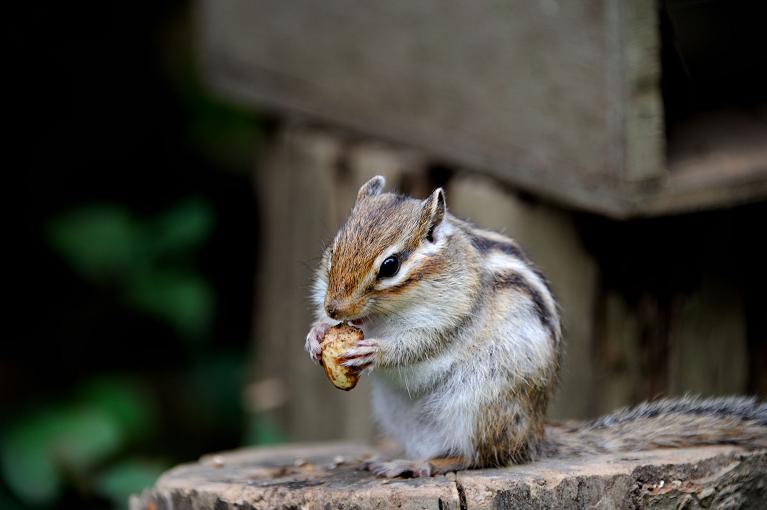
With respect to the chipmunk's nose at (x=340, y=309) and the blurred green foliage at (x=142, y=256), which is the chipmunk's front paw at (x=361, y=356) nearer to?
the chipmunk's nose at (x=340, y=309)

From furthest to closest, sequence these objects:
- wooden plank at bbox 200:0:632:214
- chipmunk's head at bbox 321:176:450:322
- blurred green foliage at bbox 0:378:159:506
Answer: blurred green foliage at bbox 0:378:159:506
wooden plank at bbox 200:0:632:214
chipmunk's head at bbox 321:176:450:322

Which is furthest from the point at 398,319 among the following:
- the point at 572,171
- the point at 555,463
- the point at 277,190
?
the point at 277,190

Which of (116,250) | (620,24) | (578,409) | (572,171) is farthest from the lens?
(116,250)

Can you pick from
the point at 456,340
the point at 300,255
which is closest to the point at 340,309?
the point at 456,340

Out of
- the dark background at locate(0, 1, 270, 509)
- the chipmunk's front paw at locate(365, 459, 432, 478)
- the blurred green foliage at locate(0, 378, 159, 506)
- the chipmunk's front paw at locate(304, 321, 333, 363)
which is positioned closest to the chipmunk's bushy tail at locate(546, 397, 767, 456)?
the chipmunk's front paw at locate(365, 459, 432, 478)

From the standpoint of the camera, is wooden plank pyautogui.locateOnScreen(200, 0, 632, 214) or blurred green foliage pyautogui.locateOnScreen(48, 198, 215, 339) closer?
wooden plank pyautogui.locateOnScreen(200, 0, 632, 214)

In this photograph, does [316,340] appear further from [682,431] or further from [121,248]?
[121,248]

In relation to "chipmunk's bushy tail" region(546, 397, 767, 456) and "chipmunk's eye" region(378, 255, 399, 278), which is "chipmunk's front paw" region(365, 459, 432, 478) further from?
"chipmunk's eye" region(378, 255, 399, 278)

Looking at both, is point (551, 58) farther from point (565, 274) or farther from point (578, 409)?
point (578, 409)
